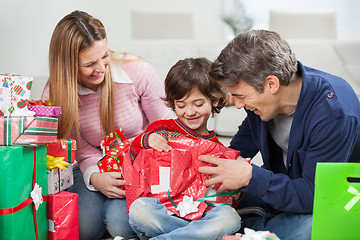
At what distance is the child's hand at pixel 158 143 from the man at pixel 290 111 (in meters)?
0.16

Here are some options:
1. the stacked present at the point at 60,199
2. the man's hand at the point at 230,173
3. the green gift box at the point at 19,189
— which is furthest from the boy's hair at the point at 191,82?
the green gift box at the point at 19,189

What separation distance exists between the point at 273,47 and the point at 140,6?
3762mm

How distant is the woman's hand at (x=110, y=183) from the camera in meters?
1.60

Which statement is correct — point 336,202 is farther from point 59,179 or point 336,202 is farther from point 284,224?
point 59,179

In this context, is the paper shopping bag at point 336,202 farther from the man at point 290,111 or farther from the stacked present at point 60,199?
the stacked present at point 60,199

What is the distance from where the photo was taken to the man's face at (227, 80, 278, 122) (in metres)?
1.32

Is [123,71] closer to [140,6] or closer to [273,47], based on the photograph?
[273,47]

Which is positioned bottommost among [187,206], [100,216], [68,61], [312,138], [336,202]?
[100,216]

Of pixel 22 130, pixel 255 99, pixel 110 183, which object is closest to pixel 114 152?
pixel 110 183

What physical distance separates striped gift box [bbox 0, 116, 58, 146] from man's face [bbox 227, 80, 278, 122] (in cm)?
61

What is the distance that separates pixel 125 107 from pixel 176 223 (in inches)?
23.4

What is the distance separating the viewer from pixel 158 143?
1492 mm

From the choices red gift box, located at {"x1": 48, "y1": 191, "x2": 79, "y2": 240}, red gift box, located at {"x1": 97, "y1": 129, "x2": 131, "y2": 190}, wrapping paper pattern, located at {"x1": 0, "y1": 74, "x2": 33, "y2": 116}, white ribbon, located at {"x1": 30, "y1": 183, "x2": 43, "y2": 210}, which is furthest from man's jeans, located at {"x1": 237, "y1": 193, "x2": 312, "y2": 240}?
wrapping paper pattern, located at {"x1": 0, "y1": 74, "x2": 33, "y2": 116}

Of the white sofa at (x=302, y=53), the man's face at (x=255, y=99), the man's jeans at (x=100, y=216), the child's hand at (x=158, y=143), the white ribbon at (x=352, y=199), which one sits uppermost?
the white sofa at (x=302, y=53)
